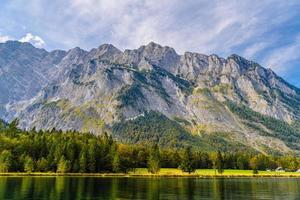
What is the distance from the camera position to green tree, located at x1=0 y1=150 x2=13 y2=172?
6570 inches

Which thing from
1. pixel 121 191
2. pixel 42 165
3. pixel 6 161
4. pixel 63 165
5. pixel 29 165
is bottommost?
pixel 121 191

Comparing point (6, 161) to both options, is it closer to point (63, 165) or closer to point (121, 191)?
point (63, 165)

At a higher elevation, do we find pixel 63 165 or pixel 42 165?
pixel 63 165

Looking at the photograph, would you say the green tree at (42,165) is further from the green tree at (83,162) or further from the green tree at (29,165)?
the green tree at (83,162)

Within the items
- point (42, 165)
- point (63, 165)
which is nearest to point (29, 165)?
point (42, 165)

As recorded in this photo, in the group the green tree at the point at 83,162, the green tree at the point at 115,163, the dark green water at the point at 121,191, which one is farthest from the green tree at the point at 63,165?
the dark green water at the point at 121,191

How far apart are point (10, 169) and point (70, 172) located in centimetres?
2982

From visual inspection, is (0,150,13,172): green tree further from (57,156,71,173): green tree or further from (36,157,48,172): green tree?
(57,156,71,173): green tree

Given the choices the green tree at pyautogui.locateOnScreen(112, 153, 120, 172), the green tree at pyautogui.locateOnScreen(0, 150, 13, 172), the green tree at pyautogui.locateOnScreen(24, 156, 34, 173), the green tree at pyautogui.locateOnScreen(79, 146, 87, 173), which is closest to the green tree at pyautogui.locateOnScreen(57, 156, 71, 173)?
the green tree at pyautogui.locateOnScreen(79, 146, 87, 173)

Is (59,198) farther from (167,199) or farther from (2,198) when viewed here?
(167,199)

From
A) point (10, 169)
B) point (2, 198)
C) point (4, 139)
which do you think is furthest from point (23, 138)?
point (2, 198)

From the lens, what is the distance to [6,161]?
168 m

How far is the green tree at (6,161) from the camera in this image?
547ft

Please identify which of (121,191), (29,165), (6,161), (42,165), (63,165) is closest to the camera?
(121,191)
